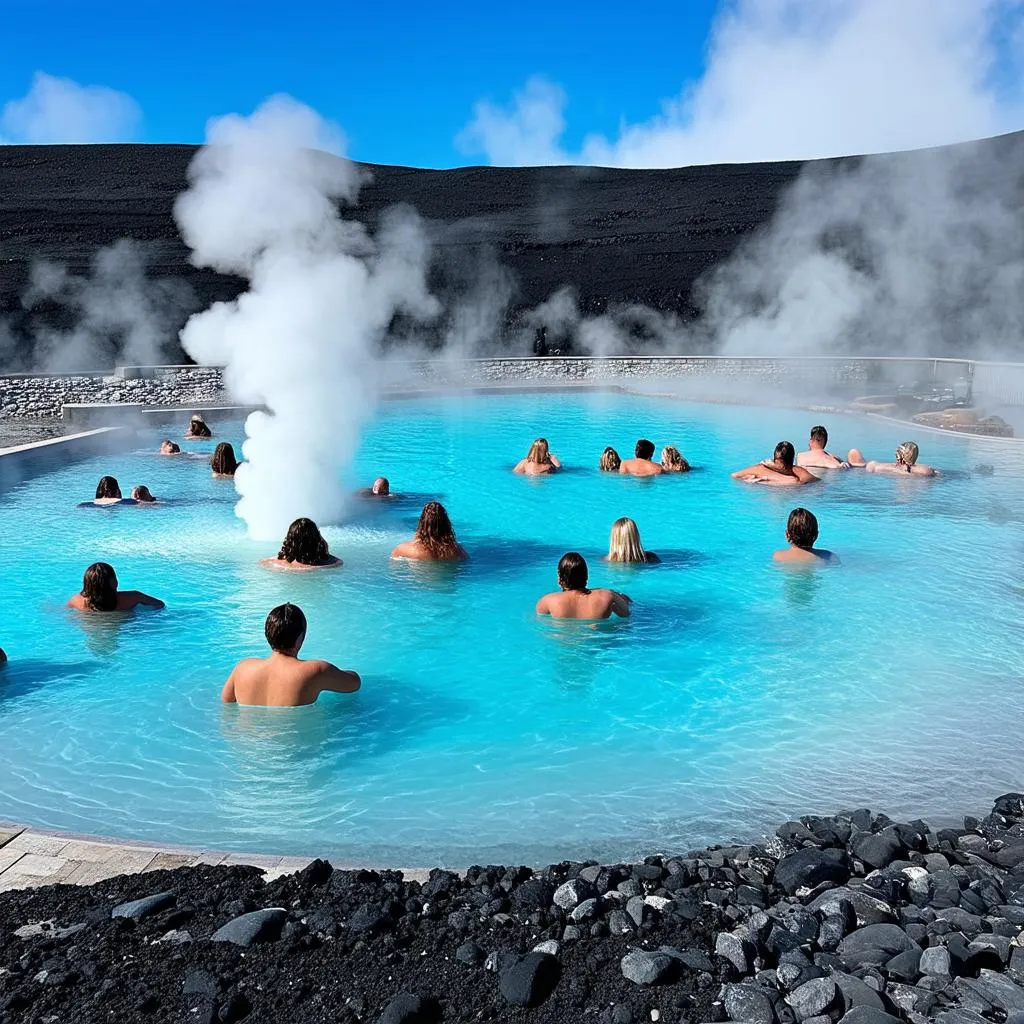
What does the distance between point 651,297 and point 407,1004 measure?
39043mm

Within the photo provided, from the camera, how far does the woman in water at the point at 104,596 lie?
28.7 feet

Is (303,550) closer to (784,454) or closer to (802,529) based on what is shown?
(802,529)

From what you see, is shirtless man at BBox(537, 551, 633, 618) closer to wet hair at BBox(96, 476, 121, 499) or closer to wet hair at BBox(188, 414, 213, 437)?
wet hair at BBox(96, 476, 121, 499)

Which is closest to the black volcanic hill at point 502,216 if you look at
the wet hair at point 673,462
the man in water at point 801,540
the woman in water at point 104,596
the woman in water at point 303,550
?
the wet hair at point 673,462

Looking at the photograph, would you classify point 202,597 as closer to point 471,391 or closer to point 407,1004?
point 407,1004

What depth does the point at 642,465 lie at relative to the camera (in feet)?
51.6

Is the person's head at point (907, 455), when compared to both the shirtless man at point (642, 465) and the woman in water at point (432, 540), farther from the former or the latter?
the woman in water at point (432, 540)

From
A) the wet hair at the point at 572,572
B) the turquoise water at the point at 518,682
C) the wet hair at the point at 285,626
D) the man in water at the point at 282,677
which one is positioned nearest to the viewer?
the turquoise water at the point at 518,682

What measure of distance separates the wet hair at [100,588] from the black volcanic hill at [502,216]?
2847 centimetres

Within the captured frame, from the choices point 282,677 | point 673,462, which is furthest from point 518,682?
point 673,462

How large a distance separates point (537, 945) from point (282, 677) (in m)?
3.35

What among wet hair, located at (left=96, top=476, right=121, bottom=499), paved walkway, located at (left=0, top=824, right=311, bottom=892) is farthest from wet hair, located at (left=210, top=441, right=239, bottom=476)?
paved walkway, located at (left=0, top=824, right=311, bottom=892)

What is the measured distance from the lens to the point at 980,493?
47.1 ft

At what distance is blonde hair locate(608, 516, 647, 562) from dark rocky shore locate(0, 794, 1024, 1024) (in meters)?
6.07
